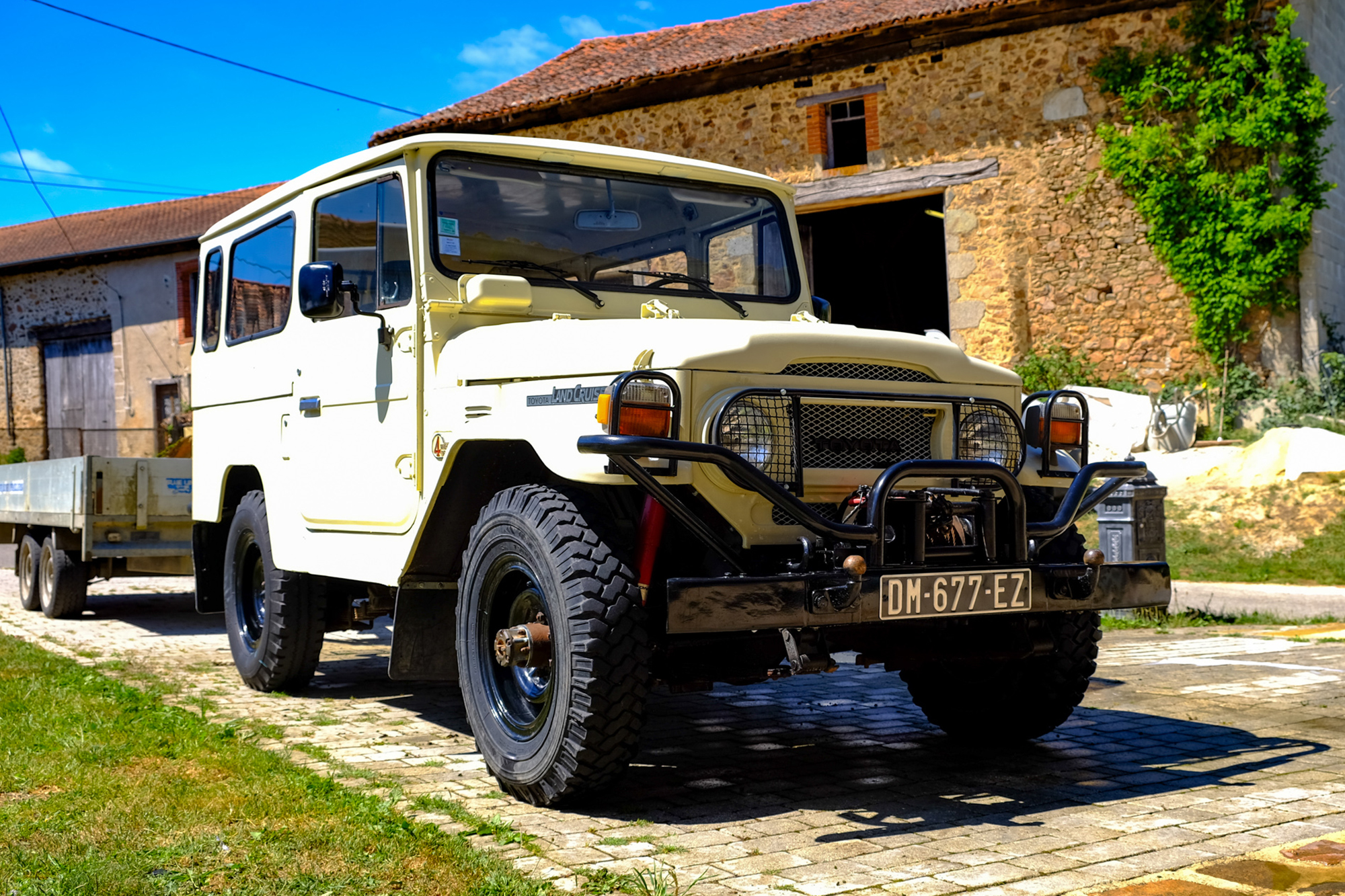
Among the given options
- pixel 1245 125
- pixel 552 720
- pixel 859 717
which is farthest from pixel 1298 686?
pixel 1245 125

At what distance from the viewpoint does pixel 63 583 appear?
10.2 meters

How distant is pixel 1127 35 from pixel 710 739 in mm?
13961

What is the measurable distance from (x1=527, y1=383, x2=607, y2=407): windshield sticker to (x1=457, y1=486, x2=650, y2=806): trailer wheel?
0.95 feet

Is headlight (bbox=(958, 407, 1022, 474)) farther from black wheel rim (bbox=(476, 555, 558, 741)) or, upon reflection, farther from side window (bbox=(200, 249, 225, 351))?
side window (bbox=(200, 249, 225, 351))

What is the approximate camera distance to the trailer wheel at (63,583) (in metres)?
10.2

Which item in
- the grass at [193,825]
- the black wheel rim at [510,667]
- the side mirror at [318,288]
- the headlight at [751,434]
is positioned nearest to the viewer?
the grass at [193,825]

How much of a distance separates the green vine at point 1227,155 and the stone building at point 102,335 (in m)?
21.8

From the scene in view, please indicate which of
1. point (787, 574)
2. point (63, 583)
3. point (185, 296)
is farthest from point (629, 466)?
point (185, 296)

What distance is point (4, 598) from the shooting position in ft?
40.3

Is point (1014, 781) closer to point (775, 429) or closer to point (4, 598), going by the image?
point (775, 429)

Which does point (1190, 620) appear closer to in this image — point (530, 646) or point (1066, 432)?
point (1066, 432)

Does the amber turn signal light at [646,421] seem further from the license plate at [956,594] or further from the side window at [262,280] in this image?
the side window at [262,280]

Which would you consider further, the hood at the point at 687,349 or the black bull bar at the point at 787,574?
the hood at the point at 687,349

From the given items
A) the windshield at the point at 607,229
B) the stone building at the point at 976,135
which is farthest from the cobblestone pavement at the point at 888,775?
the stone building at the point at 976,135
